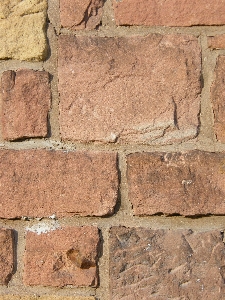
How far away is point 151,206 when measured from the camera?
3.58 feet

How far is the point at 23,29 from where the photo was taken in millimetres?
1146

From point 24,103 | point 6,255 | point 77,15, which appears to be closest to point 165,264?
point 6,255

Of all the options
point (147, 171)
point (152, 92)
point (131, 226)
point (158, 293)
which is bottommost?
point (158, 293)

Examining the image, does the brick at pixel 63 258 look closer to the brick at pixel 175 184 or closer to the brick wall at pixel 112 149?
the brick wall at pixel 112 149

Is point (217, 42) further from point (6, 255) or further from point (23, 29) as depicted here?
point (6, 255)

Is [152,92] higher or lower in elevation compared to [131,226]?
higher

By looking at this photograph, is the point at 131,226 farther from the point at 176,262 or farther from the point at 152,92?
the point at 152,92

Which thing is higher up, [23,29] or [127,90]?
[23,29]

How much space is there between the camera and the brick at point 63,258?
3.53 ft

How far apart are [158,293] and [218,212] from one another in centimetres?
19

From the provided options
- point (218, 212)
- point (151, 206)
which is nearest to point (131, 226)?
point (151, 206)

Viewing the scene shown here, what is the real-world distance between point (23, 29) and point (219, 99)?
Answer: 1.33 feet

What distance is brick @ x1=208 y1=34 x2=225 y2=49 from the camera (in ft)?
3.79

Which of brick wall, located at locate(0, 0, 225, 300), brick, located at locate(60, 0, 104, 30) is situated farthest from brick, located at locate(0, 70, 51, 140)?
brick, located at locate(60, 0, 104, 30)
